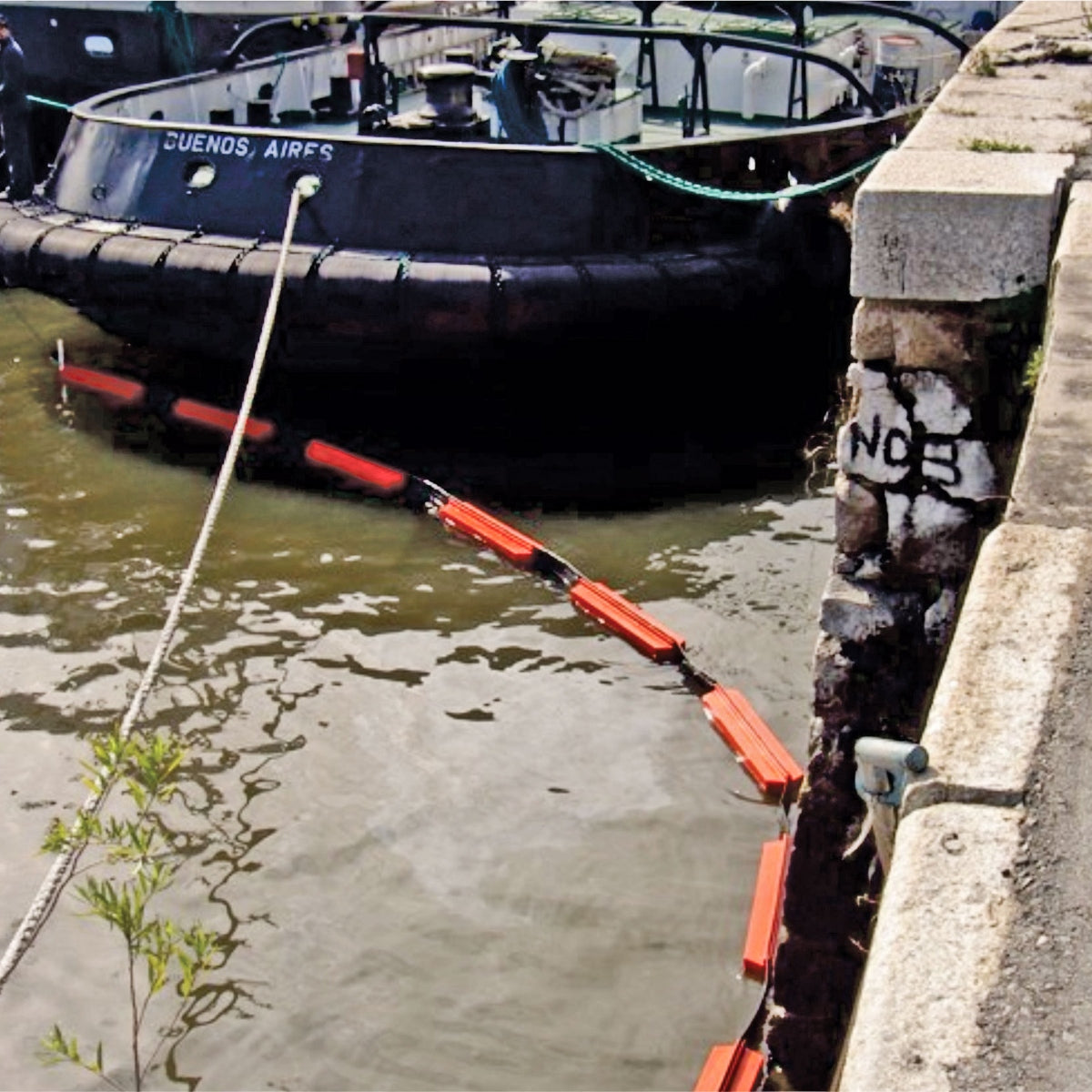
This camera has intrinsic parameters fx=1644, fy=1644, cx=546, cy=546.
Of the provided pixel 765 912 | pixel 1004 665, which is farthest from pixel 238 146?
pixel 1004 665

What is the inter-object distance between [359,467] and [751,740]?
330 centimetres

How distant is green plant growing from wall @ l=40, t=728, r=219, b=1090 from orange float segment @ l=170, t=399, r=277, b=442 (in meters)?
3.16

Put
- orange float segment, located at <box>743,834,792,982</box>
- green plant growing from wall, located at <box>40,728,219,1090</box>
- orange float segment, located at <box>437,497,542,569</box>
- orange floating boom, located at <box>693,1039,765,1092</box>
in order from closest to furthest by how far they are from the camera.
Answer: green plant growing from wall, located at <box>40,728,219,1090</box> < orange floating boom, located at <box>693,1039,765,1092</box> < orange float segment, located at <box>743,834,792,982</box> < orange float segment, located at <box>437,497,542,569</box>

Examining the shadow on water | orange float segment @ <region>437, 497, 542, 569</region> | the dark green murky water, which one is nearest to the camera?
the dark green murky water

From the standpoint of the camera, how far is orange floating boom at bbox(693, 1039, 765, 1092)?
4.42 m

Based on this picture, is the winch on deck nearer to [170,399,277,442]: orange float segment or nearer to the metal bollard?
[170,399,277,442]: orange float segment

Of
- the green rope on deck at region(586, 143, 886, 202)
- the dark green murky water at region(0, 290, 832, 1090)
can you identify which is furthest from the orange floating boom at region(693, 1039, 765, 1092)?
the green rope on deck at region(586, 143, 886, 202)

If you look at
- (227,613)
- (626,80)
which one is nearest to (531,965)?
(227,613)

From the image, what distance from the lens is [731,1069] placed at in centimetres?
448

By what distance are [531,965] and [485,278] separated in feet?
14.0

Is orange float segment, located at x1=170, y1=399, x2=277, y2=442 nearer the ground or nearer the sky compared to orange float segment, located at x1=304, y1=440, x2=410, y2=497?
nearer the sky

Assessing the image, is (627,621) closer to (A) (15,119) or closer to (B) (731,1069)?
(B) (731,1069)

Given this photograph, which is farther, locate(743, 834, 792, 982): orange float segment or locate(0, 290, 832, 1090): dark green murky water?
locate(743, 834, 792, 982): orange float segment

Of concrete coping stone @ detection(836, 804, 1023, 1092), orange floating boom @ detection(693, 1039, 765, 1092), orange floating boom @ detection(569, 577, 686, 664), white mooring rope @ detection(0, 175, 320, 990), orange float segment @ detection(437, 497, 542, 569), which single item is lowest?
orange floating boom @ detection(693, 1039, 765, 1092)
